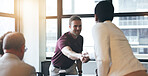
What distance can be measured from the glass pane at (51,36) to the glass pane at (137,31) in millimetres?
1442

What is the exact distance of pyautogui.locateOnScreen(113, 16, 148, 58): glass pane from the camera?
406cm

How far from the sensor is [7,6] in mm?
4215

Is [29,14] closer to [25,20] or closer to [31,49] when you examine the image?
[25,20]

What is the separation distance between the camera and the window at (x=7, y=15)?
403 cm

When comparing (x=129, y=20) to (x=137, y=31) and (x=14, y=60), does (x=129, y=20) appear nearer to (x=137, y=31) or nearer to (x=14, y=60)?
(x=137, y=31)

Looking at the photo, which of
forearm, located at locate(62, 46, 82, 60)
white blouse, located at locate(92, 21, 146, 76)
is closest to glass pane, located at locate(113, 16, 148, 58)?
forearm, located at locate(62, 46, 82, 60)

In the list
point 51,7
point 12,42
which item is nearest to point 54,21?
point 51,7

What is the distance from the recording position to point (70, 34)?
2756 millimetres

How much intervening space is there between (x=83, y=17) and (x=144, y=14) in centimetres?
125

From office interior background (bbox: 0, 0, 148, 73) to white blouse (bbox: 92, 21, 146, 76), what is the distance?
2649mm

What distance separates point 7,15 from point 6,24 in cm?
19

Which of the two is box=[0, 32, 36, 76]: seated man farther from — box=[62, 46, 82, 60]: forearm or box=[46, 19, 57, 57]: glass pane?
box=[46, 19, 57, 57]: glass pane

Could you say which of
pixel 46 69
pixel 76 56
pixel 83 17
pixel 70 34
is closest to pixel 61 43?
pixel 70 34

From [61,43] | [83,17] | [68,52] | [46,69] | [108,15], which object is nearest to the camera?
[108,15]
